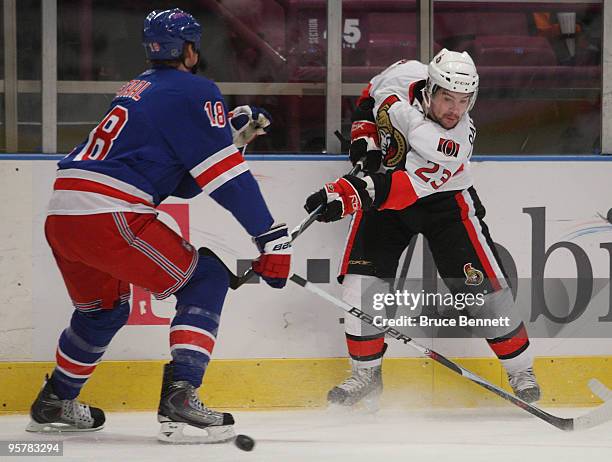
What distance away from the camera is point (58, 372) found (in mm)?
3232

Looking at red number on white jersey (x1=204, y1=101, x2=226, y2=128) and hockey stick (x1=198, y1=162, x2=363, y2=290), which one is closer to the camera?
red number on white jersey (x1=204, y1=101, x2=226, y2=128)

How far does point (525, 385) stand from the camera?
3713 mm

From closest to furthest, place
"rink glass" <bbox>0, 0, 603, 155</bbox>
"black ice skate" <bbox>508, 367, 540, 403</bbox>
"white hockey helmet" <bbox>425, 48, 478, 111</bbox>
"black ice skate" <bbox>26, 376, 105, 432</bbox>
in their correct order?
1. "black ice skate" <bbox>26, 376, 105, 432</bbox>
2. "white hockey helmet" <bbox>425, 48, 478, 111</bbox>
3. "black ice skate" <bbox>508, 367, 540, 403</bbox>
4. "rink glass" <bbox>0, 0, 603, 155</bbox>

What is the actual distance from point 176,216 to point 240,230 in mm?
213

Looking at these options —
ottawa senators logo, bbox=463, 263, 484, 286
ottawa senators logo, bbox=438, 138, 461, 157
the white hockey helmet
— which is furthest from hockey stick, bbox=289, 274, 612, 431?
the white hockey helmet

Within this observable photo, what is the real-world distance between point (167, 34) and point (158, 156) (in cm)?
34

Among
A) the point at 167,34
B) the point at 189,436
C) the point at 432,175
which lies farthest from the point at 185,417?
the point at 432,175

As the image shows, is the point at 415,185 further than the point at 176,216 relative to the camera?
No

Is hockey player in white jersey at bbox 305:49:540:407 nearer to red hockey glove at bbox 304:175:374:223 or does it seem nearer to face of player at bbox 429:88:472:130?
face of player at bbox 429:88:472:130

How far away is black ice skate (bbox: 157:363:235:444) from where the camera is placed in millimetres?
2963

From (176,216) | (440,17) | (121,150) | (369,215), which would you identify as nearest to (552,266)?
(369,215)

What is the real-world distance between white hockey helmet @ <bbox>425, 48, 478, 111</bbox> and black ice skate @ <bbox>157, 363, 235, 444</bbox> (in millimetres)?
1190

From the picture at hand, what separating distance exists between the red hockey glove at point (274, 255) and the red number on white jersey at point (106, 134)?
433mm

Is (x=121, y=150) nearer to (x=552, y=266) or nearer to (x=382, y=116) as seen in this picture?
(x=382, y=116)
